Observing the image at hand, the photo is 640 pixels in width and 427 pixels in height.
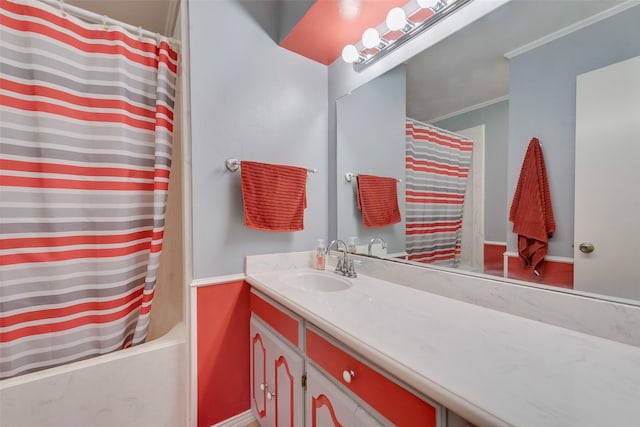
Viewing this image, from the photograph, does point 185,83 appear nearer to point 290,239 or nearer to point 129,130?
point 129,130

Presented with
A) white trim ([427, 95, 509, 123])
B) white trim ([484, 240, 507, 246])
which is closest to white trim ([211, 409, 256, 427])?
white trim ([484, 240, 507, 246])

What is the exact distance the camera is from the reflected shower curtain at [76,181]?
0.97 metres

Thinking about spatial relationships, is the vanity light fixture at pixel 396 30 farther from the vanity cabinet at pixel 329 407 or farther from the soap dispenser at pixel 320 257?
the vanity cabinet at pixel 329 407

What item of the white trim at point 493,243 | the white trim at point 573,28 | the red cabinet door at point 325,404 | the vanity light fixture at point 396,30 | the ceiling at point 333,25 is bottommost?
the red cabinet door at point 325,404

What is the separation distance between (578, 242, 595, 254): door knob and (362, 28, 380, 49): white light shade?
1178 mm

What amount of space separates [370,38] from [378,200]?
815mm

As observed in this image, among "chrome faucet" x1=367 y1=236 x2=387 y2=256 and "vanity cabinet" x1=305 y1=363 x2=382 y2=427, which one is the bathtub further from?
"chrome faucet" x1=367 y1=236 x2=387 y2=256

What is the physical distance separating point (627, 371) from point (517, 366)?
8.9 inches

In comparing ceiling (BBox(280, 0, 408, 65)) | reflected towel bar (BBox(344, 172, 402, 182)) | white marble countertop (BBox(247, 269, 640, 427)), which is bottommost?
white marble countertop (BBox(247, 269, 640, 427))

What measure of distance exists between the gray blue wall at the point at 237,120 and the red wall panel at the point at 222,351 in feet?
0.40

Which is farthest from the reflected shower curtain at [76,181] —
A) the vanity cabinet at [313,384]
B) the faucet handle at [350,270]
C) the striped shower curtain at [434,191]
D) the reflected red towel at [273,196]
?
the striped shower curtain at [434,191]

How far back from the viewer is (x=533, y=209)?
818 millimetres

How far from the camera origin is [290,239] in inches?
59.0

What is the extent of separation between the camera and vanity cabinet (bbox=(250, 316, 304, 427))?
0.91 meters
